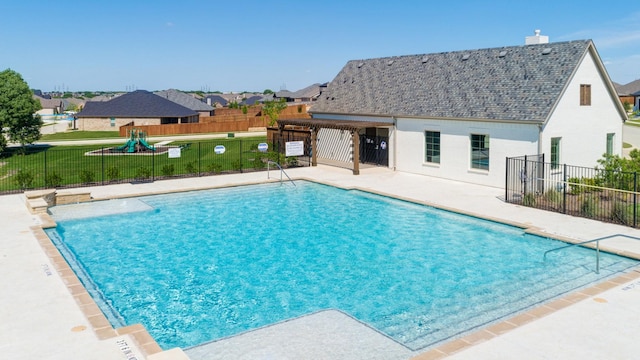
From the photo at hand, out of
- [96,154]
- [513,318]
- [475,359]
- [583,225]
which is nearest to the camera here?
[475,359]

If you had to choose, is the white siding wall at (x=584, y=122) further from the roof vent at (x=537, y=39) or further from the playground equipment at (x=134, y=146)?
the playground equipment at (x=134, y=146)

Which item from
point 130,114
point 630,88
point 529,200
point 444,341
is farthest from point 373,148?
point 630,88

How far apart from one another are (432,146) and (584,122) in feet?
23.4

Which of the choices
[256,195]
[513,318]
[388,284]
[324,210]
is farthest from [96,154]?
[513,318]

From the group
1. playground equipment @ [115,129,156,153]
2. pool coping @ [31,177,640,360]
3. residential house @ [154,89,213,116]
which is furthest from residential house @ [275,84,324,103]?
pool coping @ [31,177,640,360]

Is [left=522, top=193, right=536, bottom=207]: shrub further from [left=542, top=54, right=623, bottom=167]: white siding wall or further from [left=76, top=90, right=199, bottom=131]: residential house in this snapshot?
[left=76, top=90, right=199, bottom=131]: residential house

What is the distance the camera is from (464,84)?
91.5 ft

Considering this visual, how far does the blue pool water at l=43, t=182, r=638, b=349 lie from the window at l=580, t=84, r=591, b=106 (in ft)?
31.6

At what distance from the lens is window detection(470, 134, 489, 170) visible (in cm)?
2558

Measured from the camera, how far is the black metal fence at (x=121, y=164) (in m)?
26.8

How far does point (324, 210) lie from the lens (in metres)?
21.8

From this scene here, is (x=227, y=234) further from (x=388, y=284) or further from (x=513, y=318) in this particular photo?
(x=513, y=318)

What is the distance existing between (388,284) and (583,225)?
8.47 metres

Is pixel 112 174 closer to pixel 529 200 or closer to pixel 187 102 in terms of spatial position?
pixel 529 200
